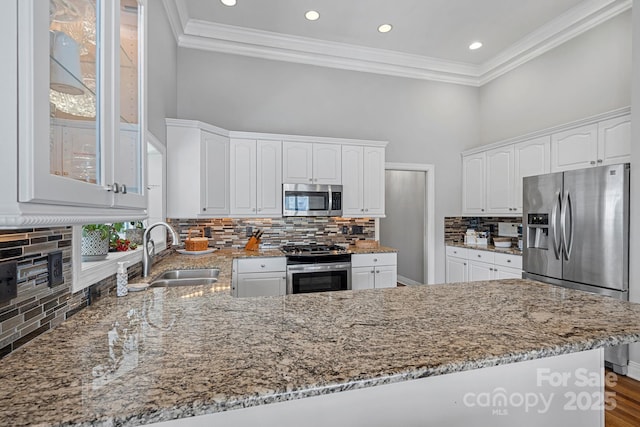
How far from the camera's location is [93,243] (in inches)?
67.7

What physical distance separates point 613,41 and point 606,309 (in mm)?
3604

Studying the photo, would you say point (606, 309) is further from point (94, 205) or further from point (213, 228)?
point (213, 228)

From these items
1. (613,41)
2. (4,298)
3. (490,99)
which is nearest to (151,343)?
(4,298)

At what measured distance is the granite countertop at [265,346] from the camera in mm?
675

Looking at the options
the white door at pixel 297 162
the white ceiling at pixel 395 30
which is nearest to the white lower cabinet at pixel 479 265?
the white door at pixel 297 162

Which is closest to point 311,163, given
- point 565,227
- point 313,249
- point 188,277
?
point 313,249

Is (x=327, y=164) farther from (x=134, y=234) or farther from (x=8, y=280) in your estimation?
(x=8, y=280)

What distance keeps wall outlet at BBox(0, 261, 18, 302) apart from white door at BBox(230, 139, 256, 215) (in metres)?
2.75

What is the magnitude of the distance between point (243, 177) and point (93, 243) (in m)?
2.14

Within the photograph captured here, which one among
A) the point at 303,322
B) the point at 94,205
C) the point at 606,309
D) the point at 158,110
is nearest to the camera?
the point at 94,205

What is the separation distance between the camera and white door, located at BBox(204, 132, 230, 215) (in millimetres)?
3420

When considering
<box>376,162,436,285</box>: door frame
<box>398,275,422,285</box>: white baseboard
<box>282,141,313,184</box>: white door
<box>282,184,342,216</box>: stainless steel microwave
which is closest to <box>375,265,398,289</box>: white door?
<box>282,184,342,216</box>: stainless steel microwave

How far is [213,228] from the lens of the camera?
3941 mm

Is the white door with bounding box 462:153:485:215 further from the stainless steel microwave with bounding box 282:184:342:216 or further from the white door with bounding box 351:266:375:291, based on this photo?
the stainless steel microwave with bounding box 282:184:342:216
